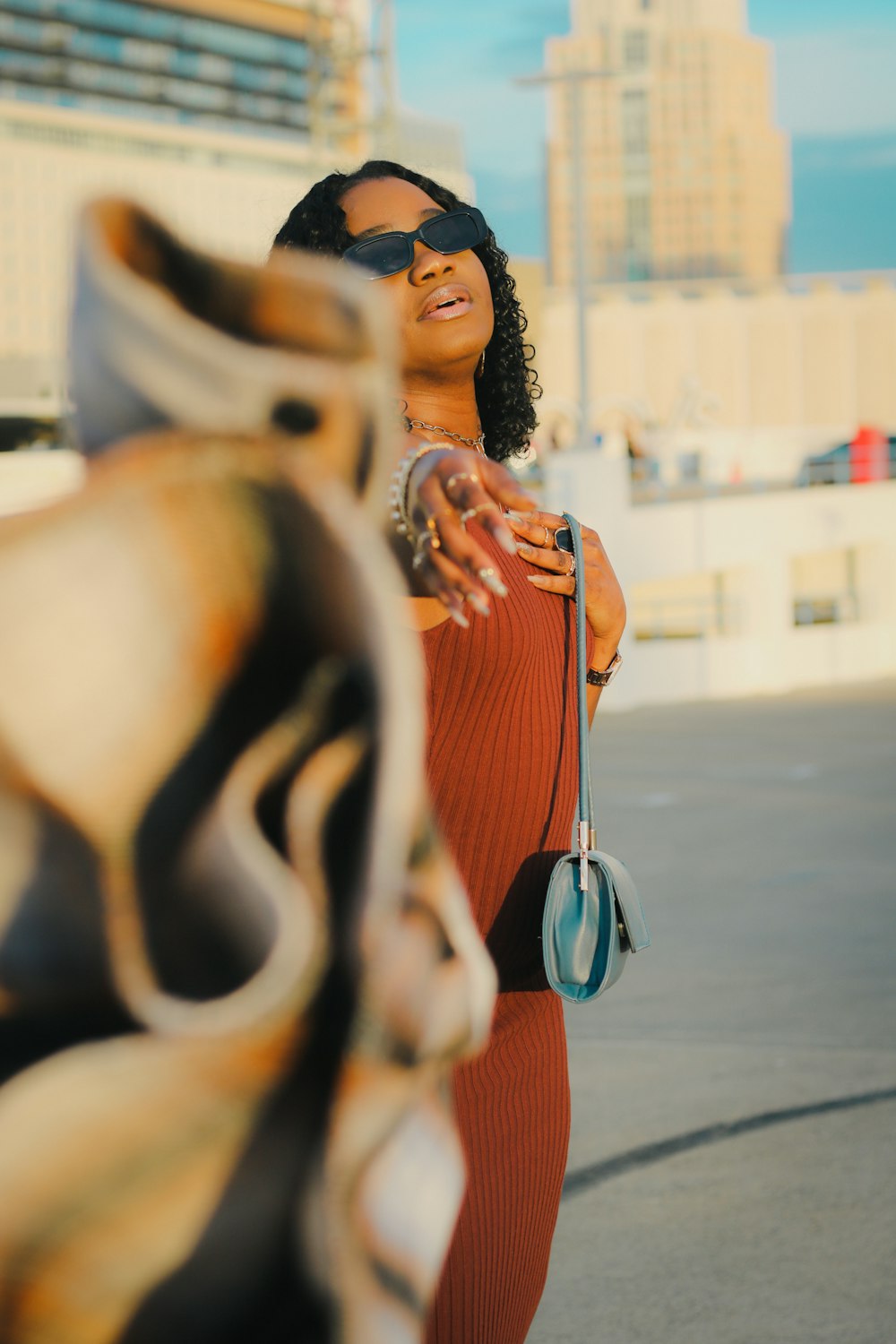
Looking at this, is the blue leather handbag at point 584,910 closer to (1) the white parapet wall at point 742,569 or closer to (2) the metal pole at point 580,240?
(1) the white parapet wall at point 742,569

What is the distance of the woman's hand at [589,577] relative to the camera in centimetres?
177

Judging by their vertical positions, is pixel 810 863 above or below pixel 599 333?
below

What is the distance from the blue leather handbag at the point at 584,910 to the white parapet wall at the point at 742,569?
1666 cm

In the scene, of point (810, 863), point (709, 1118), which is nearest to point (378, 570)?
point (709, 1118)

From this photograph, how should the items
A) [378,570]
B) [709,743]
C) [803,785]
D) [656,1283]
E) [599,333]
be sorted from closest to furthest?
1. [378,570]
2. [656,1283]
3. [803,785]
4. [709,743]
5. [599,333]

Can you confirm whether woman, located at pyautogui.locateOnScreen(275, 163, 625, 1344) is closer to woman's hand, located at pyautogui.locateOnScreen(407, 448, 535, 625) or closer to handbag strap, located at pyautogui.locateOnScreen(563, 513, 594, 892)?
handbag strap, located at pyautogui.locateOnScreen(563, 513, 594, 892)

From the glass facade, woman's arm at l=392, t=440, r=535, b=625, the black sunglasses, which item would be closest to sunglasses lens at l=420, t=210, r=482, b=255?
the black sunglasses

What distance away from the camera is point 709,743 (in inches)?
595

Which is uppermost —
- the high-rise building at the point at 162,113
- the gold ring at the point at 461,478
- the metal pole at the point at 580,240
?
the high-rise building at the point at 162,113

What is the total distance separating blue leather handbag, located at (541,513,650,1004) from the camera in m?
1.79

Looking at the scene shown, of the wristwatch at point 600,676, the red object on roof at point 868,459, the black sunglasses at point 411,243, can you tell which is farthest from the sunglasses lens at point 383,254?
the red object on roof at point 868,459

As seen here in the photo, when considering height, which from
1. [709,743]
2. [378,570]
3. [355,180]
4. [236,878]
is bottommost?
[709,743]

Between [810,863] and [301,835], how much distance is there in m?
8.53

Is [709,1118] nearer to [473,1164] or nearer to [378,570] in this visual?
[473,1164]
